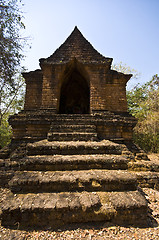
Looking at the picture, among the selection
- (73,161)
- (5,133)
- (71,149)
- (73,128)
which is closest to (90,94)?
(73,128)

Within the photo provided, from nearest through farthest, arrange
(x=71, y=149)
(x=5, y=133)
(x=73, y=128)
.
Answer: (x=71, y=149) < (x=73, y=128) < (x=5, y=133)

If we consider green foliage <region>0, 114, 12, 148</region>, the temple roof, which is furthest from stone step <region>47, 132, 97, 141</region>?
green foliage <region>0, 114, 12, 148</region>

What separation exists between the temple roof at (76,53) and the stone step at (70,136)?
14.0ft

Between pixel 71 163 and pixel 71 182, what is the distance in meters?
0.53

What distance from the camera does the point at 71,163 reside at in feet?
10.2

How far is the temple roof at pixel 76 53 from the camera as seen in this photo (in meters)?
6.76

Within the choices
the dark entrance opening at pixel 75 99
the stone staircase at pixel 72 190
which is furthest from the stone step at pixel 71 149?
the dark entrance opening at pixel 75 99

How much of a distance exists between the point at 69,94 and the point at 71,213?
9.62 meters

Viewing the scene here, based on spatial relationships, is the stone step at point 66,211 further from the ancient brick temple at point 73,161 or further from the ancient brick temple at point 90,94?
the ancient brick temple at point 90,94

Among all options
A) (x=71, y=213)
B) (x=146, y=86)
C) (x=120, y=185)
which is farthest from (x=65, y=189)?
(x=146, y=86)

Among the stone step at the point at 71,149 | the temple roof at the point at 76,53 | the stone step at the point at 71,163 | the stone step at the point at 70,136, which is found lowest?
the stone step at the point at 71,163

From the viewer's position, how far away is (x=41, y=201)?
229cm

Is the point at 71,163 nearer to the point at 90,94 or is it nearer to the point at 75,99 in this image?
the point at 90,94

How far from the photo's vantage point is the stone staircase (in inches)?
85.3
